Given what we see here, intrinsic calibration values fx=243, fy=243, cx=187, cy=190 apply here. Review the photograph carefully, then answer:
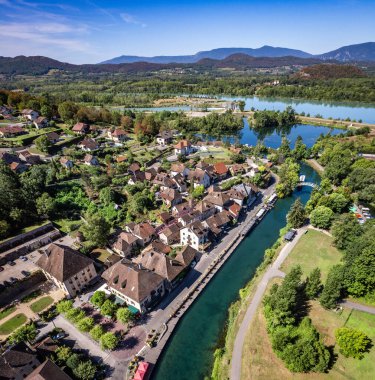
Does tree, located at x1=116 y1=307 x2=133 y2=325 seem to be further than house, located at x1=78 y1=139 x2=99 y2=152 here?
No

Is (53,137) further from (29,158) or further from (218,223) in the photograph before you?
(218,223)

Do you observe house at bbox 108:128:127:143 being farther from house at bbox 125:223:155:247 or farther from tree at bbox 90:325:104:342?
tree at bbox 90:325:104:342

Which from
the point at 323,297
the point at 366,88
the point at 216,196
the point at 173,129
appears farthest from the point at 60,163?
the point at 366,88

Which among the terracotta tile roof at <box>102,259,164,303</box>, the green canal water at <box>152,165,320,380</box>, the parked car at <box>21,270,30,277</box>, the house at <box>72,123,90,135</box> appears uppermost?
the house at <box>72,123,90,135</box>

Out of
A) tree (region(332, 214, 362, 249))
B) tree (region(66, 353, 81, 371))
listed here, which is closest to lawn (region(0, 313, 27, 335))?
tree (region(66, 353, 81, 371))

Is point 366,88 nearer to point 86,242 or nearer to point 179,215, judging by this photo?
point 179,215

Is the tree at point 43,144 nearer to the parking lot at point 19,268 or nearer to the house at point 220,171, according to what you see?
the parking lot at point 19,268
